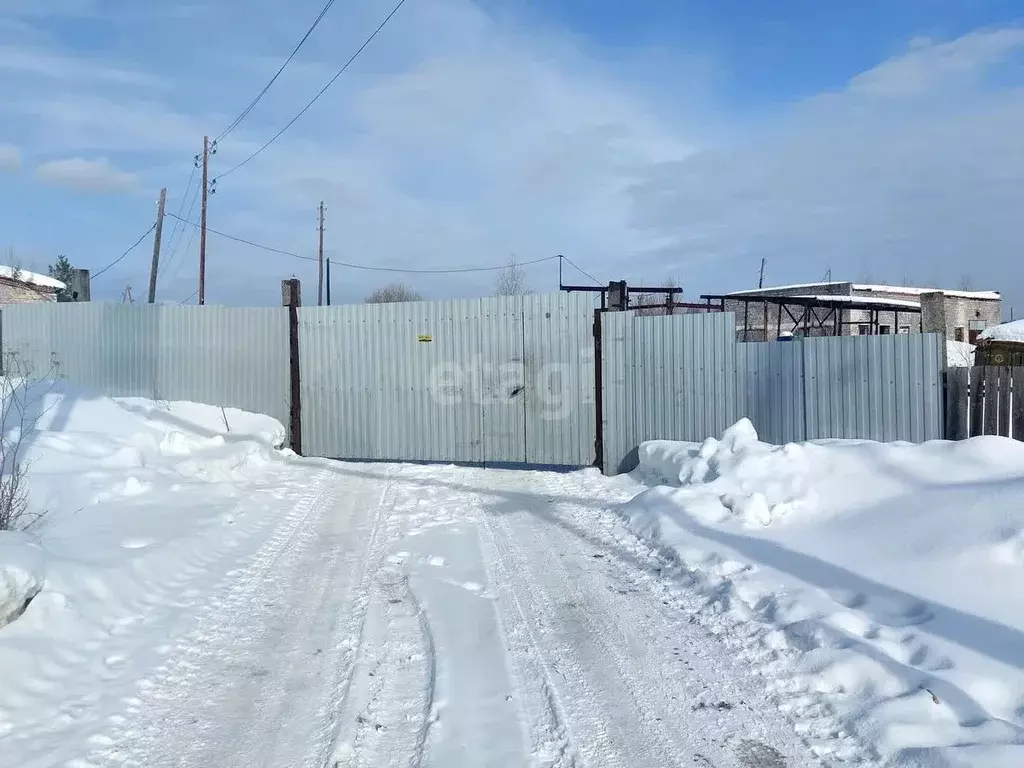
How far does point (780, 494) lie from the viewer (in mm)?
7004

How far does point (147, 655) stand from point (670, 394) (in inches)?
276

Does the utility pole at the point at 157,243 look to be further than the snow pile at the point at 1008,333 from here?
Yes

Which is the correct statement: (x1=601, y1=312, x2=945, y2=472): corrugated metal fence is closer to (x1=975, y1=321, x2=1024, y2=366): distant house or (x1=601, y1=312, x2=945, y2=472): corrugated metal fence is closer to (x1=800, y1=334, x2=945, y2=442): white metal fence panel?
(x1=800, y1=334, x2=945, y2=442): white metal fence panel

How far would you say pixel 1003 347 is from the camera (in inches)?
678

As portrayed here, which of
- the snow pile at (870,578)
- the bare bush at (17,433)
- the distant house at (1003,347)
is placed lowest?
the snow pile at (870,578)

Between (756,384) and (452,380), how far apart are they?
4.33 metres

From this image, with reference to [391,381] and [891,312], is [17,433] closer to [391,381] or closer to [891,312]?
[391,381]

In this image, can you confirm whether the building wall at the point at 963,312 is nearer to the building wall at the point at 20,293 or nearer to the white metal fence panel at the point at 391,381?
the white metal fence panel at the point at 391,381

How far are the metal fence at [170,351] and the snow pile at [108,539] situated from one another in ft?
1.68

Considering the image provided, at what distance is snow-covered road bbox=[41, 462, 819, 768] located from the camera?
3514 millimetres

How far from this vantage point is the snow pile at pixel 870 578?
3.55 m

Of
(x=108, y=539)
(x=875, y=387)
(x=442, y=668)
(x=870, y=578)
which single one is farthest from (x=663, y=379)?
Answer: (x=108, y=539)

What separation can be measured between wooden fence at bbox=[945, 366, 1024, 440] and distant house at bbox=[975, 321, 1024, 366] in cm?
993

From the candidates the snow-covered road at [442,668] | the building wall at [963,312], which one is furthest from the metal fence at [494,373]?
the building wall at [963,312]
